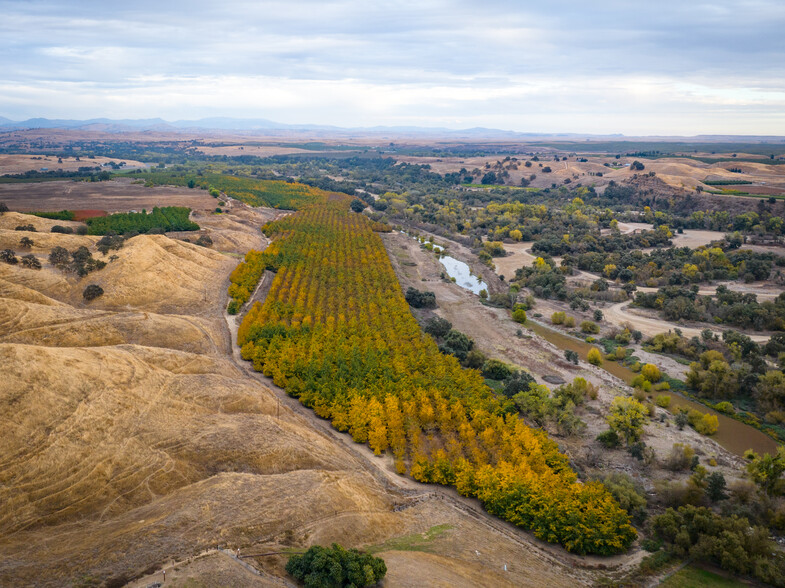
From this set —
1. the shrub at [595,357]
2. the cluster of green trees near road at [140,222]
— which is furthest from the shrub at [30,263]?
the shrub at [595,357]

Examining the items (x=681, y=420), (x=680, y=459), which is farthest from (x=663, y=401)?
(x=680, y=459)

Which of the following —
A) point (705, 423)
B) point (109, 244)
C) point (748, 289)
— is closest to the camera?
point (705, 423)

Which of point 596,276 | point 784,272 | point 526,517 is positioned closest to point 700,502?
point 526,517

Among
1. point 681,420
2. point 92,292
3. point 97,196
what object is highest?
point 97,196

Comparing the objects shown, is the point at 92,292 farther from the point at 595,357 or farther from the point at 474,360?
the point at 595,357

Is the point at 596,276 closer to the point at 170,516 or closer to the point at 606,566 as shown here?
the point at 606,566

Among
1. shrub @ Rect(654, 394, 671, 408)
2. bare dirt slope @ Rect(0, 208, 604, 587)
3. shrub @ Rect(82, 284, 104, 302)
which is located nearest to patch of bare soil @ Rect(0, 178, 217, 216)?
shrub @ Rect(82, 284, 104, 302)

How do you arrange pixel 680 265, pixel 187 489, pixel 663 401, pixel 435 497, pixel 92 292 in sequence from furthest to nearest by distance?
pixel 680 265
pixel 92 292
pixel 663 401
pixel 435 497
pixel 187 489
